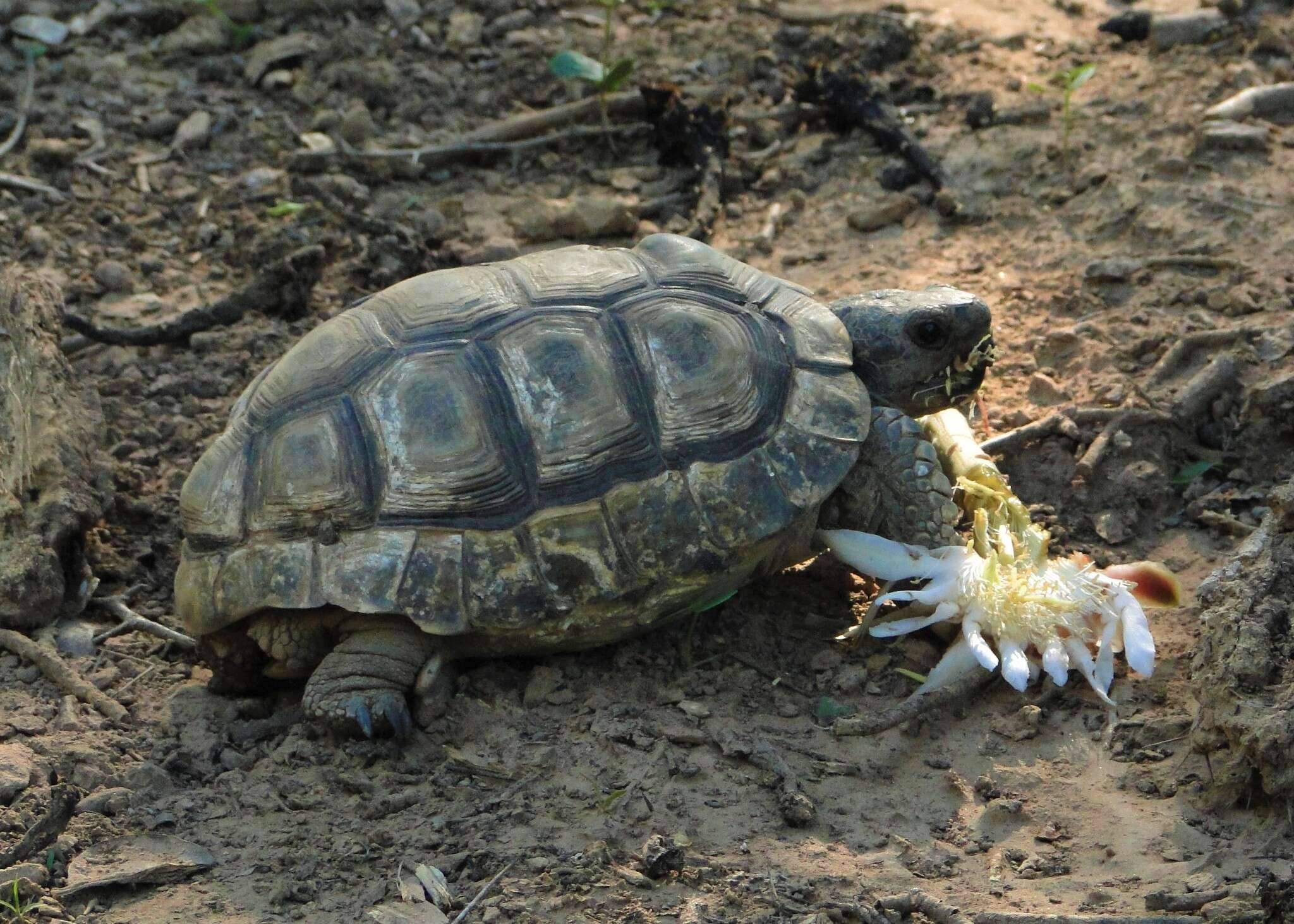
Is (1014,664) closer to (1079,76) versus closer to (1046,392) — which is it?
(1046,392)

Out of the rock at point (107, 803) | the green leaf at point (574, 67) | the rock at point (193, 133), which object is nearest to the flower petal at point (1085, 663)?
the rock at point (107, 803)

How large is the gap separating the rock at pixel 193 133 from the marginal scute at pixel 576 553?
15.5ft

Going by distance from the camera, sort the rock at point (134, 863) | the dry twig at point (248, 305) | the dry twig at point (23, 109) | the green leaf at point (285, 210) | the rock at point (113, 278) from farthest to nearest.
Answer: the dry twig at point (23, 109) → the green leaf at point (285, 210) → the rock at point (113, 278) → the dry twig at point (248, 305) → the rock at point (134, 863)

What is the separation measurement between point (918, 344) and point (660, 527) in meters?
A: 1.35

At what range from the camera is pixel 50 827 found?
3.74 metres

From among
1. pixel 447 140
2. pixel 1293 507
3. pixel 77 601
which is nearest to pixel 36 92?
pixel 447 140

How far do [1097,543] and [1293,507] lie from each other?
921mm

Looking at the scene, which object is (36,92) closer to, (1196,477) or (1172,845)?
(1196,477)

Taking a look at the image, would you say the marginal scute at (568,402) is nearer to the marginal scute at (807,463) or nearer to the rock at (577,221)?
the marginal scute at (807,463)

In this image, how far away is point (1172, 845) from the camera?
3.55 meters

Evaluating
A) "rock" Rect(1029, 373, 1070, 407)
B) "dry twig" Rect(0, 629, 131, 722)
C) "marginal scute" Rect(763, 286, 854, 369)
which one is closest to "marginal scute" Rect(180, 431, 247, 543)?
"dry twig" Rect(0, 629, 131, 722)

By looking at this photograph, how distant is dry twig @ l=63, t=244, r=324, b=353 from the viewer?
610 centimetres

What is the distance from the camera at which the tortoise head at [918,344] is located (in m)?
4.87

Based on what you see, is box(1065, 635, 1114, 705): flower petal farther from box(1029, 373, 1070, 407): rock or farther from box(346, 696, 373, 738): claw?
box(346, 696, 373, 738): claw
